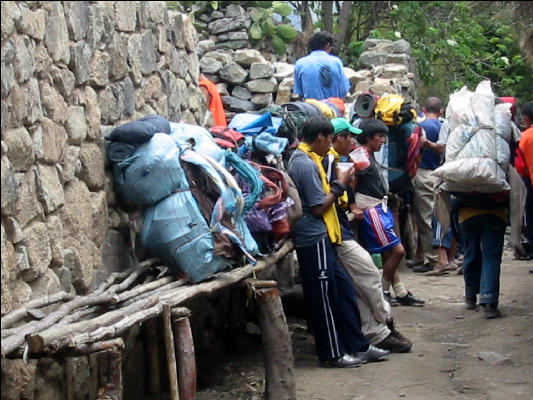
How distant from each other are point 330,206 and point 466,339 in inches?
72.9

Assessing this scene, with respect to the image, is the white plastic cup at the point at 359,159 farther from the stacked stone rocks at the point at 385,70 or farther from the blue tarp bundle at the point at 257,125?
the stacked stone rocks at the point at 385,70

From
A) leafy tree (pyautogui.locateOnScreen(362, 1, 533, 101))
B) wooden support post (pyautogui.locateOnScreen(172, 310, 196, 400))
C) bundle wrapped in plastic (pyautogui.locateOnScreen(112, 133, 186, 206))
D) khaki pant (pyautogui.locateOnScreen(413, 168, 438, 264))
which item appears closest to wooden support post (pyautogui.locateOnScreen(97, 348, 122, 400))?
wooden support post (pyautogui.locateOnScreen(172, 310, 196, 400))

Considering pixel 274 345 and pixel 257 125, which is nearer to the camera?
pixel 274 345

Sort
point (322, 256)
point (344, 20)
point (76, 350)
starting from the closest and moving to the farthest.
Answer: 1. point (76, 350)
2. point (322, 256)
3. point (344, 20)

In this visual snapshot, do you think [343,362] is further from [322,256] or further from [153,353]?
[153,353]

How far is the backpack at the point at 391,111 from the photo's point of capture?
9.55 metres

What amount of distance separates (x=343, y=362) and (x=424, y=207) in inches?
173

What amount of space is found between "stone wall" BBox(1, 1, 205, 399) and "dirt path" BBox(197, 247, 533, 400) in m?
1.54

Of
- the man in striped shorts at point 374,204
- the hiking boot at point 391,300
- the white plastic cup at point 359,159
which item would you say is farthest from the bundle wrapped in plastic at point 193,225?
the hiking boot at point 391,300

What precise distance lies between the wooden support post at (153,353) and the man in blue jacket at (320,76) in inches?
182

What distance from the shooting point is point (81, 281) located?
17.7 feet

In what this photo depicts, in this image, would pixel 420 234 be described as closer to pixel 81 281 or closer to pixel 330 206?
pixel 330 206

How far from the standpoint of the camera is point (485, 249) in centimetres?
841

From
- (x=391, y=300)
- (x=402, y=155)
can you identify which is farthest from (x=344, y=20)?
(x=391, y=300)
